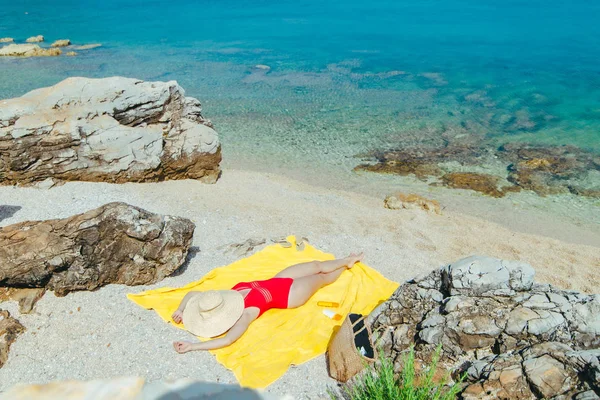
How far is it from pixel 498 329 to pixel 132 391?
4.03 metres

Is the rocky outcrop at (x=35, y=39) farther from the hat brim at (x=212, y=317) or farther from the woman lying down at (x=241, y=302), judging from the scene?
the hat brim at (x=212, y=317)

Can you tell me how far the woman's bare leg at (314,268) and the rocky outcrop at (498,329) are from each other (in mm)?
1577

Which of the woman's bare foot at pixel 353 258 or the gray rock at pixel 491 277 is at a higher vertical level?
the gray rock at pixel 491 277

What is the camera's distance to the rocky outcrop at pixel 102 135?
32.9 feet

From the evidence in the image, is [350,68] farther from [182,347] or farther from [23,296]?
[182,347]

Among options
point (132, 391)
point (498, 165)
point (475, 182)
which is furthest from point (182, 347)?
point (498, 165)

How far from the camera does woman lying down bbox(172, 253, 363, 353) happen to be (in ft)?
20.7

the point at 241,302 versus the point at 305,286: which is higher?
the point at 241,302

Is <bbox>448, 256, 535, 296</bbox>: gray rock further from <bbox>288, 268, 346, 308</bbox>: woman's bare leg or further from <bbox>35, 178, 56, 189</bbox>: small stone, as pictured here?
<bbox>35, 178, 56, 189</bbox>: small stone

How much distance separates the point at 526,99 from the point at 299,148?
12402 mm

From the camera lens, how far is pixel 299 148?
16.2 m

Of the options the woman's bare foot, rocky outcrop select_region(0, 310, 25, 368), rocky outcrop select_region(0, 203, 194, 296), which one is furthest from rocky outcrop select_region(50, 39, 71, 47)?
the woman's bare foot

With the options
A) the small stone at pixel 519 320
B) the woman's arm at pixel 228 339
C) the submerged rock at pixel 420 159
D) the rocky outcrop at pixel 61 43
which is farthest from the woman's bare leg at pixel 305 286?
the rocky outcrop at pixel 61 43

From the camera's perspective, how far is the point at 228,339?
6.21m
